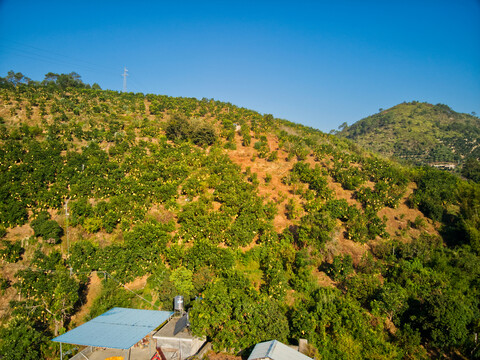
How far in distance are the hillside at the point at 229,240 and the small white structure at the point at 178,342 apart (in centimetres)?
73

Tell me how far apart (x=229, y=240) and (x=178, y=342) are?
27.7 ft

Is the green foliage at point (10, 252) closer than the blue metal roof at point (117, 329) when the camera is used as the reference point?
No

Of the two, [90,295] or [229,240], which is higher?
[229,240]

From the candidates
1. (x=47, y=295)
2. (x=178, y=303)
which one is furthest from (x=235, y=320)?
(x=47, y=295)

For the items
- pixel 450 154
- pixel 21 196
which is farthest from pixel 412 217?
pixel 450 154

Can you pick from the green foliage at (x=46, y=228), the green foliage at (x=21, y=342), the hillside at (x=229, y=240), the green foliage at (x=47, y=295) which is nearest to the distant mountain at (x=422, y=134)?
the hillside at (x=229, y=240)

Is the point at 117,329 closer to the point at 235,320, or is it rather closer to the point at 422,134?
the point at 235,320

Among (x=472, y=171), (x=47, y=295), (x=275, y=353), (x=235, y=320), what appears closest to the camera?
(x=275, y=353)

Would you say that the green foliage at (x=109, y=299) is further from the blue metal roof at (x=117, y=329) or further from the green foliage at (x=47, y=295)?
the blue metal roof at (x=117, y=329)

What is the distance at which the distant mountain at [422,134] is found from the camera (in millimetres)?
64688

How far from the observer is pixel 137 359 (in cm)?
1119

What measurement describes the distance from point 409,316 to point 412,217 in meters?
12.8

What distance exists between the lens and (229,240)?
19.5 metres

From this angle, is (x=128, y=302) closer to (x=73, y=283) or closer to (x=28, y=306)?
(x=73, y=283)
